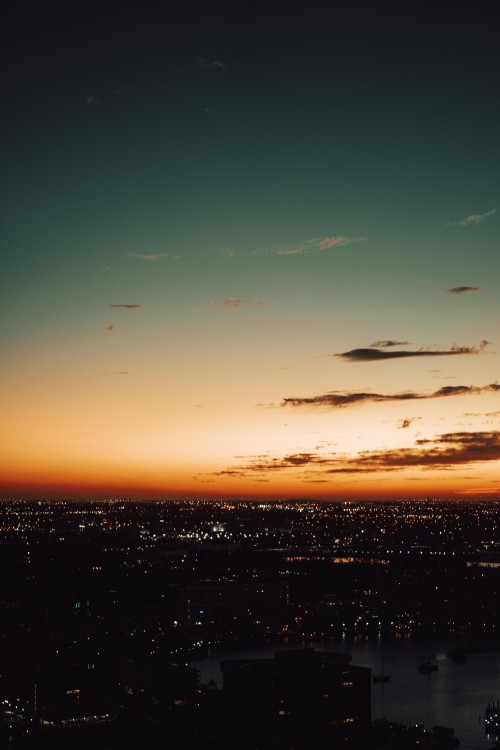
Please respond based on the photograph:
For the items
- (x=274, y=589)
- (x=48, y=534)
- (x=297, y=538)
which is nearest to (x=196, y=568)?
(x=274, y=589)

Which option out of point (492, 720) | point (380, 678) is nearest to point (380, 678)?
point (380, 678)

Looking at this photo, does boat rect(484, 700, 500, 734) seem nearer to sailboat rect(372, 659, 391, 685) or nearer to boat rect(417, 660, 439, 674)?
sailboat rect(372, 659, 391, 685)

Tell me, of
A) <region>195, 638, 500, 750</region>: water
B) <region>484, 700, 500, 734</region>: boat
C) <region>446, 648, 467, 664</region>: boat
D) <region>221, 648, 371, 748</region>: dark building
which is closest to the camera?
<region>221, 648, 371, 748</region>: dark building

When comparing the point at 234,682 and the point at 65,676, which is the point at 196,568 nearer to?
the point at 65,676

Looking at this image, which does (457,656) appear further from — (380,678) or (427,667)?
(380,678)

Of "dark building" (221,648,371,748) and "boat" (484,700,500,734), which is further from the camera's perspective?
"boat" (484,700,500,734)

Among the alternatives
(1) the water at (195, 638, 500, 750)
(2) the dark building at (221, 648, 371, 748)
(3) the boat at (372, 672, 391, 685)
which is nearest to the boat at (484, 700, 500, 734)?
(1) the water at (195, 638, 500, 750)

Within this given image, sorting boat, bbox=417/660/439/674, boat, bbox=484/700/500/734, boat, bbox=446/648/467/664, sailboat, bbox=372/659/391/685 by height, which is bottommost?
boat, bbox=446/648/467/664

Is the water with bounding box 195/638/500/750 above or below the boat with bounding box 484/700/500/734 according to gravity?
below

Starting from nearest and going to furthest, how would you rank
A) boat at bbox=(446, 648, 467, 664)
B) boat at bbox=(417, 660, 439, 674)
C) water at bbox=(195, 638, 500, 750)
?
1. water at bbox=(195, 638, 500, 750)
2. boat at bbox=(417, 660, 439, 674)
3. boat at bbox=(446, 648, 467, 664)

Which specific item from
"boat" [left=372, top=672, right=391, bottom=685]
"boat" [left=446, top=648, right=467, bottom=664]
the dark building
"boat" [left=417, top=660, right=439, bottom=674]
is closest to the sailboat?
"boat" [left=372, top=672, right=391, bottom=685]

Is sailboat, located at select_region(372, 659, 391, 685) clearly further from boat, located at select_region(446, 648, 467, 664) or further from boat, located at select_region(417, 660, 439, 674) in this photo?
boat, located at select_region(446, 648, 467, 664)

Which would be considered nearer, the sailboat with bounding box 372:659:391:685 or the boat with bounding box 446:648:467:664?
the sailboat with bounding box 372:659:391:685
